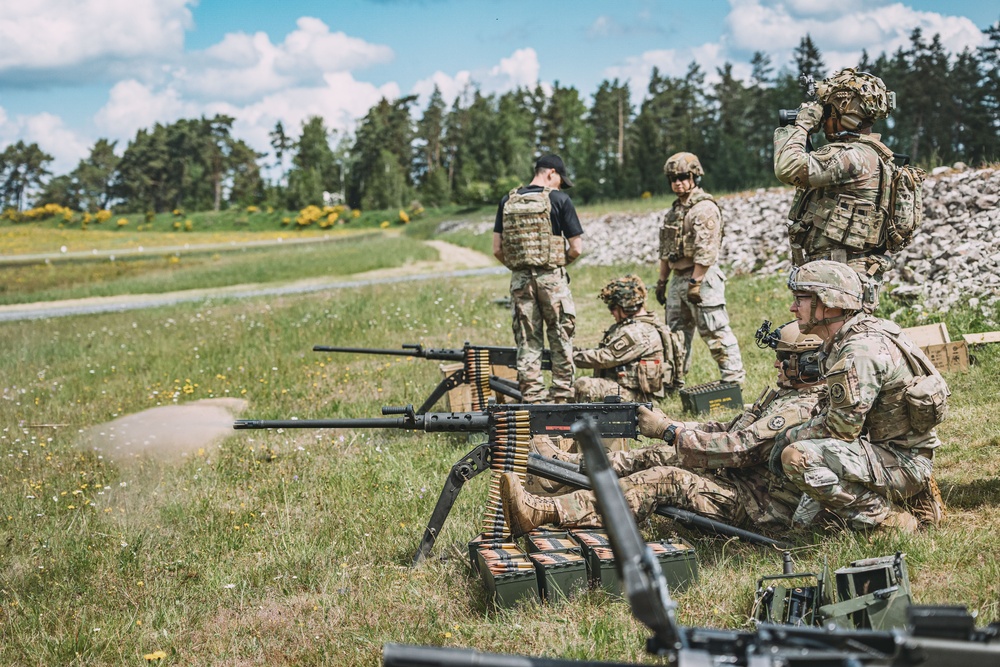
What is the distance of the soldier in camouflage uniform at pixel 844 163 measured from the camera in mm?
6340

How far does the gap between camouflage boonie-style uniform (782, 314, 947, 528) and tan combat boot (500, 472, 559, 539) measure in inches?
63.2

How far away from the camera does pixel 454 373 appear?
861cm

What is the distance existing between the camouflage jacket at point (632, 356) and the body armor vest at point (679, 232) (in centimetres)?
102

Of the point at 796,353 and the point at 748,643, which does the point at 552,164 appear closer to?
the point at 796,353

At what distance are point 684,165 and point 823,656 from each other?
745 centimetres

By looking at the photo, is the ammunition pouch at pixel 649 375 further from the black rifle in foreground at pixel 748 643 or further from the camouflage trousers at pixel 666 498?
the black rifle in foreground at pixel 748 643

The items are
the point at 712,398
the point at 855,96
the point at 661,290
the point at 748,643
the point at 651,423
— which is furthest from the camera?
the point at 661,290

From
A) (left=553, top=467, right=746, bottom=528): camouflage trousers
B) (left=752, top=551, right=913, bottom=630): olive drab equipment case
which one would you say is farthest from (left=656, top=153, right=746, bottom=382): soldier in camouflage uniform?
(left=752, top=551, right=913, bottom=630): olive drab equipment case

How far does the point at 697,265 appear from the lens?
8727mm

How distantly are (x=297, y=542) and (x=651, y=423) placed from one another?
2743 mm

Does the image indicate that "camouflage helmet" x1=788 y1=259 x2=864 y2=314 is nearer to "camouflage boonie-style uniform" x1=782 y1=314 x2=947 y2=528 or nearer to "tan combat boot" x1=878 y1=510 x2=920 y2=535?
"camouflage boonie-style uniform" x1=782 y1=314 x2=947 y2=528

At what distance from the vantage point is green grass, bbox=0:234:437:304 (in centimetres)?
2917

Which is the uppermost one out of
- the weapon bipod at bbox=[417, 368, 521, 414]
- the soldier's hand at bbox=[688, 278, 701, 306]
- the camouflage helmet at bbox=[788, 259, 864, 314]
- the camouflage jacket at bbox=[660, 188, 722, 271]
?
the camouflage jacket at bbox=[660, 188, 722, 271]

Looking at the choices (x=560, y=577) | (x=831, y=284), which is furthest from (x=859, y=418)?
(x=560, y=577)
